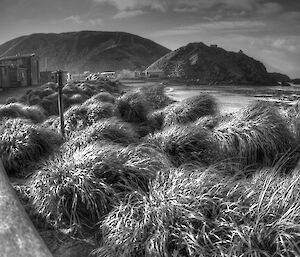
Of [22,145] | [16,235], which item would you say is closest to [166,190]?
[16,235]

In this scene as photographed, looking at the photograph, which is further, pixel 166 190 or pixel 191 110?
pixel 191 110

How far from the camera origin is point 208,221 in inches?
145

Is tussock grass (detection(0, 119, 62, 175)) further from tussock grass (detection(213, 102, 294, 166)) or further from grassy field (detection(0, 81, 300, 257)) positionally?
tussock grass (detection(213, 102, 294, 166))

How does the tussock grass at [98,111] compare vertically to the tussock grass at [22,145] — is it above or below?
above

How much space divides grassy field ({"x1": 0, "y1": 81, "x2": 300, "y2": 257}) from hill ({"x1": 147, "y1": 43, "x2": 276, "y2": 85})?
5680 centimetres

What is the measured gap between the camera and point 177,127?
7.29m

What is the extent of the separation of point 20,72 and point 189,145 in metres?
38.4

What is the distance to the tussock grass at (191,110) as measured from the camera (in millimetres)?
9844

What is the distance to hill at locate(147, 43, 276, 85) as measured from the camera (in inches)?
2670

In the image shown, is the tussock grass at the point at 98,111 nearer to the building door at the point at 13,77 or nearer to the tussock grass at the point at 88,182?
the tussock grass at the point at 88,182

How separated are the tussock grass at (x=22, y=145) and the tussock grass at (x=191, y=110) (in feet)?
10.1

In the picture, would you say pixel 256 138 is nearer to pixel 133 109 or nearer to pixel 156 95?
pixel 133 109

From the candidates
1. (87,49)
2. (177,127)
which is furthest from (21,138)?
(87,49)

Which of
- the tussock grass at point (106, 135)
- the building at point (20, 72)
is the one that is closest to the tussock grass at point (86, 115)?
the tussock grass at point (106, 135)
